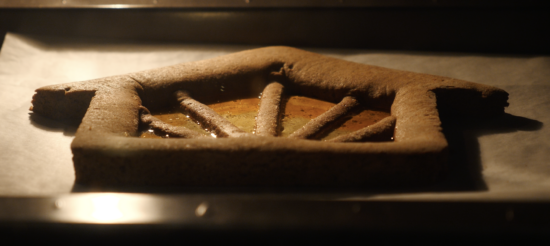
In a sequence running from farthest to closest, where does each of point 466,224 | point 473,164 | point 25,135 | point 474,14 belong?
1. point 474,14
2. point 25,135
3. point 473,164
4. point 466,224

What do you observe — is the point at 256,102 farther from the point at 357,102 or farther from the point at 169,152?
the point at 169,152

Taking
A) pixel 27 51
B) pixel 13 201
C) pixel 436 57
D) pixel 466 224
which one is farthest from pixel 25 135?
pixel 436 57

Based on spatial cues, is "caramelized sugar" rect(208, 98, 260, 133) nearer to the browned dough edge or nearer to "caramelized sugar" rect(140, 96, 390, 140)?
"caramelized sugar" rect(140, 96, 390, 140)

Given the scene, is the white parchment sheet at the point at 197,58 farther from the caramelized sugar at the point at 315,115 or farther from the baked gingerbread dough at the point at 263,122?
the caramelized sugar at the point at 315,115

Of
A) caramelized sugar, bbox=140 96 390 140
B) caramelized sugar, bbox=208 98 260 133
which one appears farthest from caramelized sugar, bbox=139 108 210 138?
caramelized sugar, bbox=208 98 260 133

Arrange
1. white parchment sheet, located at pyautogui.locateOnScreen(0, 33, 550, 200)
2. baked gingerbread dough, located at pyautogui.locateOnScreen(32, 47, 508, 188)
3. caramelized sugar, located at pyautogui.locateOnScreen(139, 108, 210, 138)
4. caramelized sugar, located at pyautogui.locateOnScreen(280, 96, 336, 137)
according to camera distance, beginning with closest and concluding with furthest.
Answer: baked gingerbread dough, located at pyautogui.locateOnScreen(32, 47, 508, 188), white parchment sheet, located at pyautogui.locateOnScreen(0, 33, 550, 200), caramelized sugar, located at pyautogui.locateOnScreen(139, 108, 210, 138), caramelized sugar, located at pyautogui.locateOnScreen(280, 96, 336, 137)

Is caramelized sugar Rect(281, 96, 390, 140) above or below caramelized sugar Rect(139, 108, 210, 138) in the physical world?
above

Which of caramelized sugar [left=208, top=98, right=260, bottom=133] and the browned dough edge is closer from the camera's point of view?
the browned dough edge
